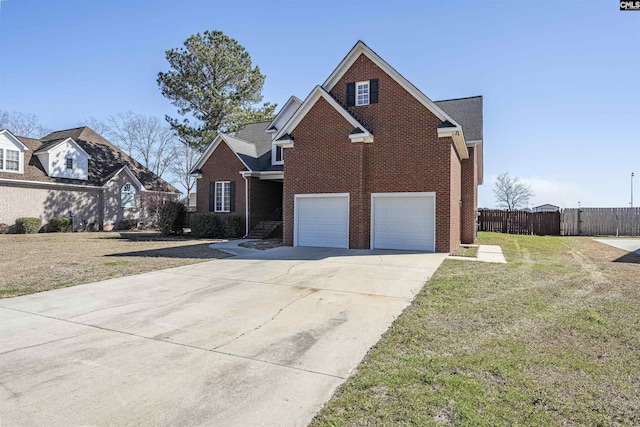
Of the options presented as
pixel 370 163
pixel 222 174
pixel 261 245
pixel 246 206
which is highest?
pixel 222 174

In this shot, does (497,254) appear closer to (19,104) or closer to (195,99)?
(195,99)

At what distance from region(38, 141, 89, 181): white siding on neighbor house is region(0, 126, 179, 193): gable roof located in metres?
0.32

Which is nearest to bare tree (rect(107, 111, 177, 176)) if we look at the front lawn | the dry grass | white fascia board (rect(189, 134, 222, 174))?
white fascia board (rect(189, 134, 222, 174))

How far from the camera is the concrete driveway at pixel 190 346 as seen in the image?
316cm

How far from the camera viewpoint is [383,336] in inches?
191

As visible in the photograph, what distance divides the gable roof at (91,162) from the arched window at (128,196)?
1.10 m

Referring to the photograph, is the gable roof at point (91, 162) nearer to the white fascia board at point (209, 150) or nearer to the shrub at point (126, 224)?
the shrub at point (126, 224)

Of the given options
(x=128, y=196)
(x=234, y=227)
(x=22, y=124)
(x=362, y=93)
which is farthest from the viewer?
(x=22, y=124)

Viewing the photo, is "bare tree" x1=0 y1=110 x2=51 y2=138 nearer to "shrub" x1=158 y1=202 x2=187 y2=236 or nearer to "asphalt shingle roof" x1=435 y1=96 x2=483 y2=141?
"shrub" x1=158 y1=202 x2=187 y2=236

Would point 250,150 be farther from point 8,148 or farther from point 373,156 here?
point 8,148

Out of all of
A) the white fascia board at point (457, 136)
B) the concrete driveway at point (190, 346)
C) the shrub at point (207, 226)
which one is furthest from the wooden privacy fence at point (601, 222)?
the shrub at point (207, 226)

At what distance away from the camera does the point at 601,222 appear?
976 inches

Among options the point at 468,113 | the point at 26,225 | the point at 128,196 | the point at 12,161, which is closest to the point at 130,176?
the point at 128,196

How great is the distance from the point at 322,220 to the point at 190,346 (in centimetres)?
Result: 1060
